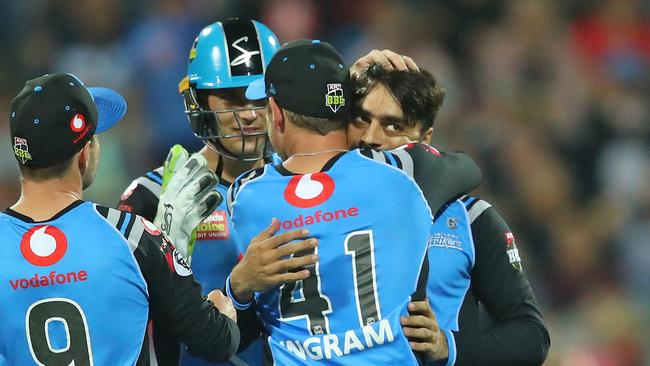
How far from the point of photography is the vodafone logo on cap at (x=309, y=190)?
3521 millimetres

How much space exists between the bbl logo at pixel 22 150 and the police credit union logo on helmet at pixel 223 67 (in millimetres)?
1144

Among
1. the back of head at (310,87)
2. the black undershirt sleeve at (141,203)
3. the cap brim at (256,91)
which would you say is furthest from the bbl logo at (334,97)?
the black undershirt sleeve at (141,203)

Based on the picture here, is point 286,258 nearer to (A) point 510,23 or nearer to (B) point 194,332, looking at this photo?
(B) point 194,332

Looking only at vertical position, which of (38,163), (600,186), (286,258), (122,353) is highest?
(38,163)

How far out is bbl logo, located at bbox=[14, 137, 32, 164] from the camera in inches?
134

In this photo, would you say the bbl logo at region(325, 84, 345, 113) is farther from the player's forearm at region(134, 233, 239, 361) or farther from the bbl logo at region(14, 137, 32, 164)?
the bbl logo at region(14, 137, 32, 164)

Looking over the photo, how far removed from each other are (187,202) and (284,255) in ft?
2.09

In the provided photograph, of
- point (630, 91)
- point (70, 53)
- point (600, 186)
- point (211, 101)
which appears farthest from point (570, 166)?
point (211, 101)

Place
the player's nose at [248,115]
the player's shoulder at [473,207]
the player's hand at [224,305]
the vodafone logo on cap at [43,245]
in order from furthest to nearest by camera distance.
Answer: the player's nose at [248,115] < the player's shoulder at [473,207] < the player's hand at [224,305] < the vodafone logo on cap at [43,245]

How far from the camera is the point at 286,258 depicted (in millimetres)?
3543

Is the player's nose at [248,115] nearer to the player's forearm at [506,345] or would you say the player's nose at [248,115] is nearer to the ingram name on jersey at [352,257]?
the ingram name on jersey at [352,257]

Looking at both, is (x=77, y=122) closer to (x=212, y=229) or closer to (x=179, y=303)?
(x=179, y=303)

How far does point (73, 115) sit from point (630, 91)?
7063mm

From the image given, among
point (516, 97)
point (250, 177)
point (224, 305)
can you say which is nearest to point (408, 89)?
point (250, 177)
